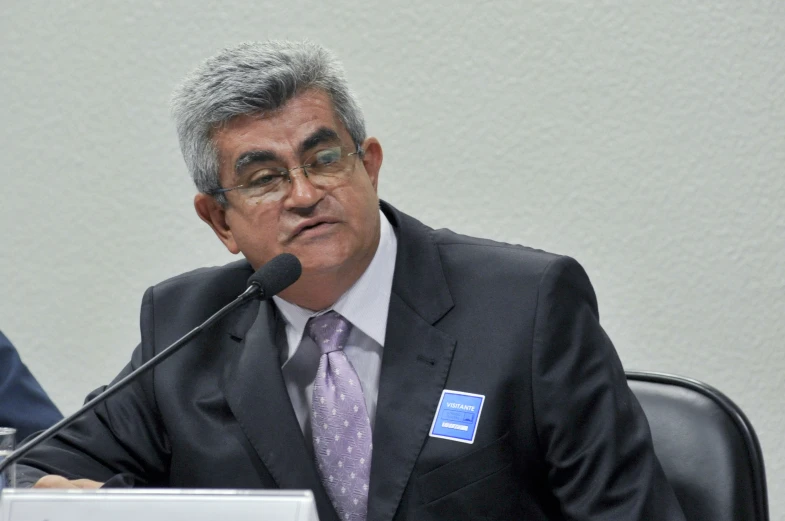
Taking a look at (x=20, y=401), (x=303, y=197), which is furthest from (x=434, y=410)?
(x=20, y=401)

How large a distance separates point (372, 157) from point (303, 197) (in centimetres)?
23

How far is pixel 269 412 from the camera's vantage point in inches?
56.6

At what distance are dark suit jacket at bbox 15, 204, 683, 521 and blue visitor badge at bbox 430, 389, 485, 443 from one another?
0.01 metres

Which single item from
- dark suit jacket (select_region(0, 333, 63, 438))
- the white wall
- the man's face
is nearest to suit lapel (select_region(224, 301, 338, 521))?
the man's face

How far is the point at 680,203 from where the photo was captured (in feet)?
6.98

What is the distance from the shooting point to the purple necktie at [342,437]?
1390 millimetres

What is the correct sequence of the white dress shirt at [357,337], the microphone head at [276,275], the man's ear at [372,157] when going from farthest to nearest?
A: 1. the man's ear at [372,157]
2. the white dress shirt at [357,337]
3. the microphone head at [276,275]

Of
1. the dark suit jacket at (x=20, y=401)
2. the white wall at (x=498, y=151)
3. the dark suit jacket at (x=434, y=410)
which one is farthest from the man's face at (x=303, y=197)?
the white wall at (x=498, y=151)

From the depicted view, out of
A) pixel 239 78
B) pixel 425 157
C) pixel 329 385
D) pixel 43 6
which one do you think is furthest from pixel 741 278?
pixel 43 6

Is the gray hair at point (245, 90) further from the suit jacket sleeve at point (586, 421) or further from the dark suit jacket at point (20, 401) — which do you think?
the dark suit jacket at point (20, 401)

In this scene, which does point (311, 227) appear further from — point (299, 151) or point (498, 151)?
point (498, 151)

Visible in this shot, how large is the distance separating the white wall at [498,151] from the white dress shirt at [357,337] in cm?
74

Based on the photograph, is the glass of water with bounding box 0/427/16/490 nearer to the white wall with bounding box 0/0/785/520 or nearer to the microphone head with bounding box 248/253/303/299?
the microphone head with bounding box 248/253/303/299

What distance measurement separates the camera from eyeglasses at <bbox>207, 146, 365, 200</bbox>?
143cm
